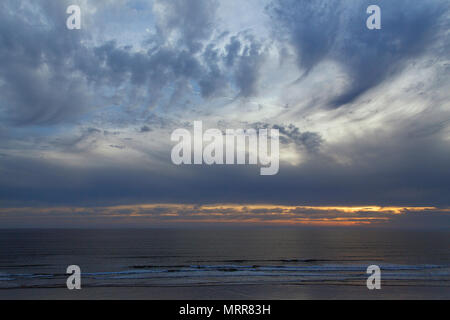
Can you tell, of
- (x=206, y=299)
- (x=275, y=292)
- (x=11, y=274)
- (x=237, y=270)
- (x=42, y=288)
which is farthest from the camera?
(x=237, y=270)

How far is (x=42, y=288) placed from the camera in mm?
23969

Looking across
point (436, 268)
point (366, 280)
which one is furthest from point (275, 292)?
point (436, 268)

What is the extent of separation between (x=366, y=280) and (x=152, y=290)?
17963 mm

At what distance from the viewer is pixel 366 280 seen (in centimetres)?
2639

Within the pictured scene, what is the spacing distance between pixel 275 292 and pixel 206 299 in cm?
510

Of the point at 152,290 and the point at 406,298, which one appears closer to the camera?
the point at 406,298
